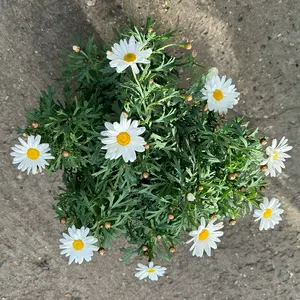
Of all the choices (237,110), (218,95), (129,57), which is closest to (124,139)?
(129,57)

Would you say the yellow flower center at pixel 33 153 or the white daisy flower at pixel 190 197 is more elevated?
the yellow flower center at pixel 33 153

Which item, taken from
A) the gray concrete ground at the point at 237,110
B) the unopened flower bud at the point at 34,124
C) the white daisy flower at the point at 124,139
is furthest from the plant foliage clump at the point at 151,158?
the gray concrete ground at the point at 237,110

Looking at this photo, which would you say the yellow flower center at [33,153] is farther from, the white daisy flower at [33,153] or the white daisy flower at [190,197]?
the white daisy flower at [190,197]

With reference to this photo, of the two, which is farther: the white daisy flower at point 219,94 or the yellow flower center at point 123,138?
the white daisy flower at point 219,94

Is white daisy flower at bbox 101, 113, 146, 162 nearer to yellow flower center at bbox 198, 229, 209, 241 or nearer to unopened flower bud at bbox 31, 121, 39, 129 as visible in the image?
unopened flower bud at bbox 31, 121, 39, 129

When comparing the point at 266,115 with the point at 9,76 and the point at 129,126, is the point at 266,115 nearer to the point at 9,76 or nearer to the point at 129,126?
the point at 129,126

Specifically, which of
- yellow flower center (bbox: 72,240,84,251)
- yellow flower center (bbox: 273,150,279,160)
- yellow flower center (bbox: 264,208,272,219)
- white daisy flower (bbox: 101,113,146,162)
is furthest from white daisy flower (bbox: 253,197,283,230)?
yellow flower center (bbox: 72,240,84,251)

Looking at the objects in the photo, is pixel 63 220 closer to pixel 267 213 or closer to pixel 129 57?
pixel 129 57
